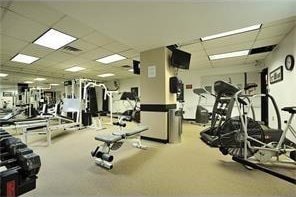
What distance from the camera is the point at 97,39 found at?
15.5 ft

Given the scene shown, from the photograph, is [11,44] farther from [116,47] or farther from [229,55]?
[229,55]

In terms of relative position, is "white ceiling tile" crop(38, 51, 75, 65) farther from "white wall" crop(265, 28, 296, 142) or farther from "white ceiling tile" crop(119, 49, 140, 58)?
"white wall" crop(265, 28, 296, 142)

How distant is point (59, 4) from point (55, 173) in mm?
2533

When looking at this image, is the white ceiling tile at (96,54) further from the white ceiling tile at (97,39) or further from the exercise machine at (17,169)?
the exercise machine at (17,169)

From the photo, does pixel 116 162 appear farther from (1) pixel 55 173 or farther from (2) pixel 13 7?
(2) pixel 13 7

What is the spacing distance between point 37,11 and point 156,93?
10.2ft

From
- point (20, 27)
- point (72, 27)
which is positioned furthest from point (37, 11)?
point (20, 27)

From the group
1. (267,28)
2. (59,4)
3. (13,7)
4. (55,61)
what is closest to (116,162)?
(59,4)

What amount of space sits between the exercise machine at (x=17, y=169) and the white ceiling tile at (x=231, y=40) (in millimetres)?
4868

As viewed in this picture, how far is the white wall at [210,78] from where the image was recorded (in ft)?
26.6

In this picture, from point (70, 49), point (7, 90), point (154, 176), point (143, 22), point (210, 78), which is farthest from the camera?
point (7, 90)

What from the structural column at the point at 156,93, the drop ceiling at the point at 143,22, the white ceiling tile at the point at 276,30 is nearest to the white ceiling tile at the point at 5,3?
the drop ceiling at the point at 143,22

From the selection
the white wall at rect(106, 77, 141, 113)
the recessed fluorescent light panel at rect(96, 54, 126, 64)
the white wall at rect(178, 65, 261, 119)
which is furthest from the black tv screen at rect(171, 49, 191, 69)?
the white wall at rect(106, 77, 141, 113)

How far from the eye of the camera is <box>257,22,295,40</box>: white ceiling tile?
4031mm
